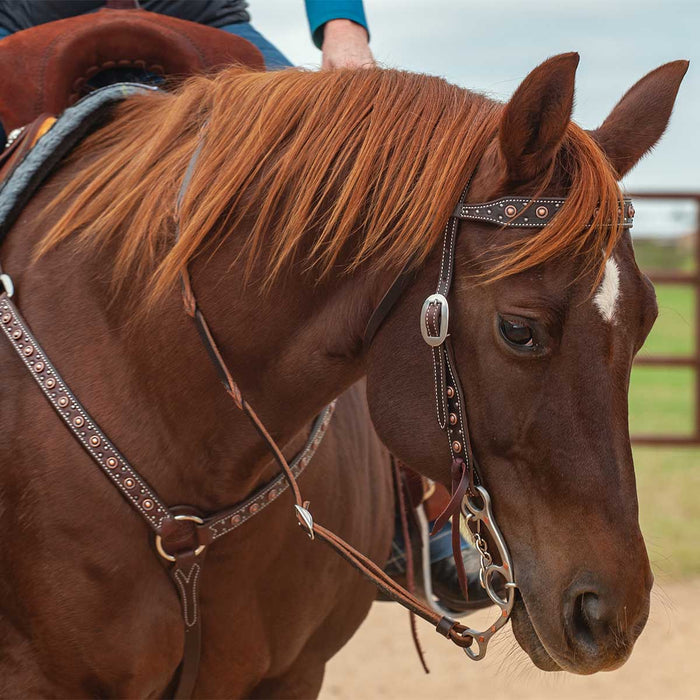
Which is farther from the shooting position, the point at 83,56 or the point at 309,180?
the point at 83,56

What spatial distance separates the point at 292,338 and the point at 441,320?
312 millimetres

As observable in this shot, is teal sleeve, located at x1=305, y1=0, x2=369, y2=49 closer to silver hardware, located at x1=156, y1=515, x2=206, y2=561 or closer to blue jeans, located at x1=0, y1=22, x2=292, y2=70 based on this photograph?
blue jeans, located at x1=0, y1=22, x2=292, y2=70

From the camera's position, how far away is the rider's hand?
2402 millimetres

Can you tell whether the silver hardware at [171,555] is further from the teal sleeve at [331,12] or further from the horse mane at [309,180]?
the teal sleeve at [331,12]

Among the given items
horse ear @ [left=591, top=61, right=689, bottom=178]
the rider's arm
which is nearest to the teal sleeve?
the rider's arm

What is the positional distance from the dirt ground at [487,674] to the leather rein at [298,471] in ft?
7.82

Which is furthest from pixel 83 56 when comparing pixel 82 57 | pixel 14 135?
pixel 14 135

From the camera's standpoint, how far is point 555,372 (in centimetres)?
150

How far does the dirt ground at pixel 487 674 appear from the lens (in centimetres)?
428

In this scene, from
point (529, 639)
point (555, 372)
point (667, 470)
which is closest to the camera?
point (555, 372)

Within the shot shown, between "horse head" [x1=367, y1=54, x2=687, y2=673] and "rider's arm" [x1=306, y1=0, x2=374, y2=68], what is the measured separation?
0.96 metres

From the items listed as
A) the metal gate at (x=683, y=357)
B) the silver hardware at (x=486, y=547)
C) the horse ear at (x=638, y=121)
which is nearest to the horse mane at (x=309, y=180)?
the horse ear at (x=638, y=121)

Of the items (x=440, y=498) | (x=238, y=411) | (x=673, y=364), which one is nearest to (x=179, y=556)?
(x=238, y=411)

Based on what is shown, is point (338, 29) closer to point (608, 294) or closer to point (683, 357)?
point (608, 294)
